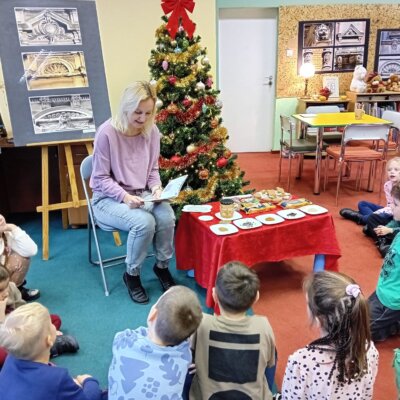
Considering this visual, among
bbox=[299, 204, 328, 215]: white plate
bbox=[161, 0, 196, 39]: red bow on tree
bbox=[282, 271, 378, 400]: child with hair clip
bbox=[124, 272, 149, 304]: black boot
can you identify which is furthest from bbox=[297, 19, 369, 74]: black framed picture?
bbox=[282, 271, 378, 400]: child with hair clip

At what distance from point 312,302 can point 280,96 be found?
5.15m

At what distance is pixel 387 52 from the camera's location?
603cm

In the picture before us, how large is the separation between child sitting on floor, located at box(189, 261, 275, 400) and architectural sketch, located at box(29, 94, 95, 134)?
208 centimetres

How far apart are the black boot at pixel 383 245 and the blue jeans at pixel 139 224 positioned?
161 cm

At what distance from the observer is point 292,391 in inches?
51.3

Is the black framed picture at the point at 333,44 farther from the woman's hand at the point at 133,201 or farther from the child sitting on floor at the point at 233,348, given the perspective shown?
the child sitting on floor at the point at 233,348

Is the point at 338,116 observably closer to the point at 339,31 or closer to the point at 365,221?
the point at 365,221

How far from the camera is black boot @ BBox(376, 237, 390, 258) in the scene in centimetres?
294

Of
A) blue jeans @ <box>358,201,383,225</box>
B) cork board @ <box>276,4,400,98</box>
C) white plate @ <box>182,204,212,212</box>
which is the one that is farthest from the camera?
cork board @ <box>276,4,400,98</box>

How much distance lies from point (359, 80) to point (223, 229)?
464cm

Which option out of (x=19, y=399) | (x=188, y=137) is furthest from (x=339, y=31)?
(x=19, y=399)

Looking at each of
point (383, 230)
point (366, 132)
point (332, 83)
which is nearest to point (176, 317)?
point (383, 230)

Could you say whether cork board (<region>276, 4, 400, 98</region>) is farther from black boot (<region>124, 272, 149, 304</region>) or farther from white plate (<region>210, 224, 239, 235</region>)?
black boot (<region>124, 272, 149, 304</region>)

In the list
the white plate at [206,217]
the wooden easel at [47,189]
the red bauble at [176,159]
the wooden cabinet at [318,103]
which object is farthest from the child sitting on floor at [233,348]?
the wooden cabinet at [318,103]
